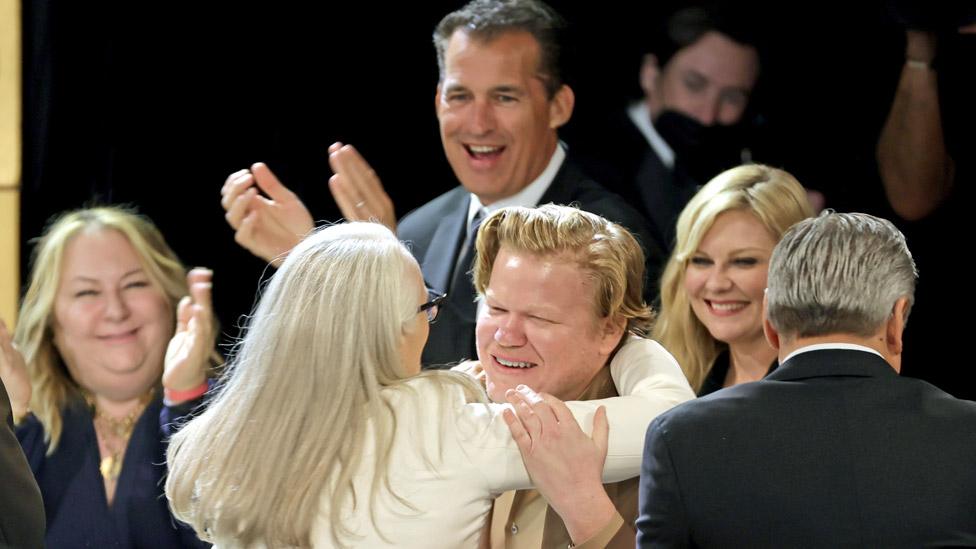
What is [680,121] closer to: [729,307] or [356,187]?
[729,307]

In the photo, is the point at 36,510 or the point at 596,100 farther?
the point at 596,100

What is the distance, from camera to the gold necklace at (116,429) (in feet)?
12.6

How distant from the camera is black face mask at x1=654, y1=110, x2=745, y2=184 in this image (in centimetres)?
372

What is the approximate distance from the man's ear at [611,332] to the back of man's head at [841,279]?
18.5 inches

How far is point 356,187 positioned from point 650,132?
0.85 metres

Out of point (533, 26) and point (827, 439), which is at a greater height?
point (533, 26)

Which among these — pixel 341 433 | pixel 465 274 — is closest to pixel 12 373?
pixel 465 274

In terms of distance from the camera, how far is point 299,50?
13.6ft

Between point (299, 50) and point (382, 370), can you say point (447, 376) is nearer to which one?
point (382, 370)

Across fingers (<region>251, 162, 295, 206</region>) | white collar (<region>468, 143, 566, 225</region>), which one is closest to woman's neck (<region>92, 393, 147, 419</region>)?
fingers (<region>251, 162, 295, 206</region>)

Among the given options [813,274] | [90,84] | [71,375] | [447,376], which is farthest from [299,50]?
[813,274]

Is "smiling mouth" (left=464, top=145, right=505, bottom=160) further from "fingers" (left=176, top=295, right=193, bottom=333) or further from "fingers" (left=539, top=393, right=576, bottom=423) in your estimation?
"fingers" (left=539, top=393, right=576, bottom=423)

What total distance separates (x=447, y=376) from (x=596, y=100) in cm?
176

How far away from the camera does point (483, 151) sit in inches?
151
